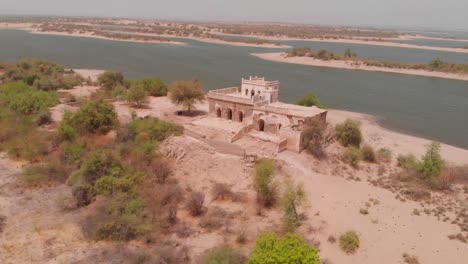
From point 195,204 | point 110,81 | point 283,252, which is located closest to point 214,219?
point 195,204

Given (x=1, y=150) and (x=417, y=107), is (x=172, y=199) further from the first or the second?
(x=417, y=107)

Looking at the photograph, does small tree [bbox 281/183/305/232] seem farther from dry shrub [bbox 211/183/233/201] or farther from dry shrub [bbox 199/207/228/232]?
dry shrub [bbox 211/183/233/201]

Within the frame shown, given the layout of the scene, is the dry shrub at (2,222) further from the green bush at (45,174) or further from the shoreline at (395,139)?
the shoreline at (395,139)

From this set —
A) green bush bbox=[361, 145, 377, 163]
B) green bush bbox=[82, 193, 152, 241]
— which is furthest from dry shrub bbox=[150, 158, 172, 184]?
green bush bbox=[361, 145, 377, 163]

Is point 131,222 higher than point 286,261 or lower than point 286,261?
lower

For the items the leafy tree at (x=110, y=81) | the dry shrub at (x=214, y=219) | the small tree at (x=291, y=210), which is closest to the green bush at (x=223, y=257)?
the dry shrub at (x=214, y=219)

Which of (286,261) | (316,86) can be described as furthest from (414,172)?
(316,86)
